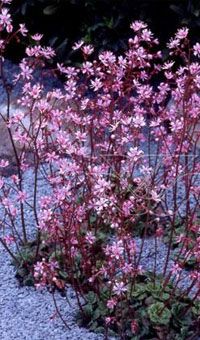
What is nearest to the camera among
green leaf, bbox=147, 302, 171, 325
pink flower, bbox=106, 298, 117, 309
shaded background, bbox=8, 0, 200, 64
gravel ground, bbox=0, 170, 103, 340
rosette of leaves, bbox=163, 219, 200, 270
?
pink flower, bbox=106, 298, 117, 309

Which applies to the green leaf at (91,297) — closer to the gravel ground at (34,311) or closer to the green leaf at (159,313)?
the gravel ground at (34,311)

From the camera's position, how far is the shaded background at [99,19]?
5.00m

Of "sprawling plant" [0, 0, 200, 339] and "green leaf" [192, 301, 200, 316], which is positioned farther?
"green leaf" [192, 301, 200, 316]

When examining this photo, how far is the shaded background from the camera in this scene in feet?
16.4

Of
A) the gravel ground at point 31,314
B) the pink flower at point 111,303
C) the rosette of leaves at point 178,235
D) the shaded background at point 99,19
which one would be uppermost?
the shaded background at point 99,19

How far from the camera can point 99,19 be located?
16.9ft

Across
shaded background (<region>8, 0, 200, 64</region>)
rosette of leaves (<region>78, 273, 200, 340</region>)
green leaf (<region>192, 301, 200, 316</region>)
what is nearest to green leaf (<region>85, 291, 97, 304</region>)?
rosette of leaves (<region>78, 273, 200, 340</region>)

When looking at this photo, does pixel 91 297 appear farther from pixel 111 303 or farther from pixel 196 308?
pixel 196 308

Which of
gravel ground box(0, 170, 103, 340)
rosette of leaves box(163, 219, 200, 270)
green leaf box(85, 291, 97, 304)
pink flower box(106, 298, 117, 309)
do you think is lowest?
gravel ground box(0, 170, 103, 340)

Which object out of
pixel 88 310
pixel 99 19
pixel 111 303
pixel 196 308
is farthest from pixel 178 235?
pixel 99 19

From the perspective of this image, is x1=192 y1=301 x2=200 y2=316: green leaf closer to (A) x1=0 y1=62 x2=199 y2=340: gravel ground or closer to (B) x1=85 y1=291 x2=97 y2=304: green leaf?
(A) x1=0 y1=62 x2=199 y2=340: gravel ground

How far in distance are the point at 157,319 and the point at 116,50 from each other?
2.28 meters

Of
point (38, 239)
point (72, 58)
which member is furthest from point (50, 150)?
point (72, 58)

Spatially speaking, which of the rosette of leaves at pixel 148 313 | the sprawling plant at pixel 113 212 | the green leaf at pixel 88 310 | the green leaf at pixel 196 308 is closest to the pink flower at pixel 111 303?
the sprawling plant at pixel 113 212
